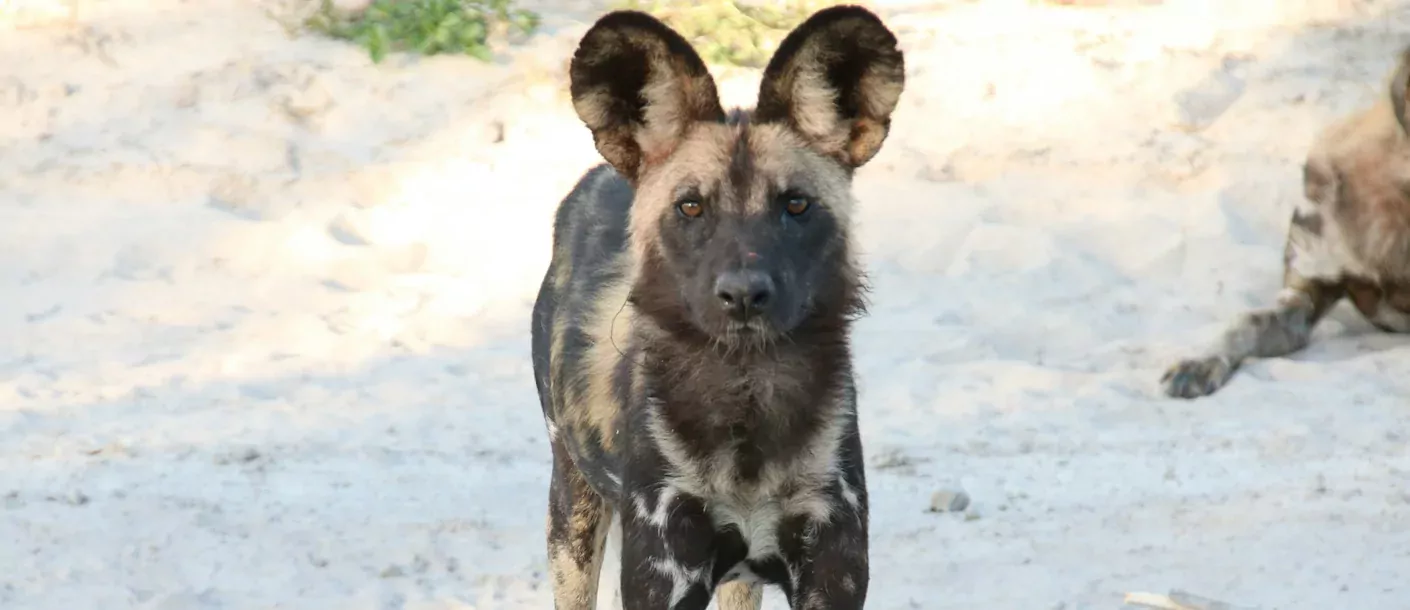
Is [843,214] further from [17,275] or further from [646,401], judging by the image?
[17,275]

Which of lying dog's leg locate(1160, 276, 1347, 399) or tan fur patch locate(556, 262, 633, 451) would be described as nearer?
tan fur patch locate(556, 262, 633, 451)

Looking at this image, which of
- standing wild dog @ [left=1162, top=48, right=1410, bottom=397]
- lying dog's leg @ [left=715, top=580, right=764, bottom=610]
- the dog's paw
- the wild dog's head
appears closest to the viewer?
the wild dog's head

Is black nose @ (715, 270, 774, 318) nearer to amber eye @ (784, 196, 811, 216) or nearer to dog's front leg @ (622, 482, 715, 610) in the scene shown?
amber eye @ (784, 196, 811, 216)

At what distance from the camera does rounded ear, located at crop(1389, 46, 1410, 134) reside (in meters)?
6.12

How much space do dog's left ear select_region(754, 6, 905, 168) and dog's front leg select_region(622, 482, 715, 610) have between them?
66cm

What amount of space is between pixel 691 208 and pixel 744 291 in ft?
0.78

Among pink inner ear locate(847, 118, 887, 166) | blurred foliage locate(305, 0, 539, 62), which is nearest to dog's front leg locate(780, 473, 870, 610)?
pink inner ear locate(847, 118, 887, 166)


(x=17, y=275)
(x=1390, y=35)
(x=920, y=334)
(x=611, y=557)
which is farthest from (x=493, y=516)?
(x=1390, y=35)

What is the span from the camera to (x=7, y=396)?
5359 mm

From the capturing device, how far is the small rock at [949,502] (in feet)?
15.0

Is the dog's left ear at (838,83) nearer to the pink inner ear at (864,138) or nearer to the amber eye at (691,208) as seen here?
the pink inner ear at (864,138)

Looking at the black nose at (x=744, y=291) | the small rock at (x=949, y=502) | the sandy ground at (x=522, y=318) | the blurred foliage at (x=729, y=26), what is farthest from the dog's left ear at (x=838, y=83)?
the blurred foliage at (x=729, y=26)

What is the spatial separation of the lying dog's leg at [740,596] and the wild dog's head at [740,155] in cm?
78

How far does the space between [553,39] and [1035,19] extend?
6.98 ft
